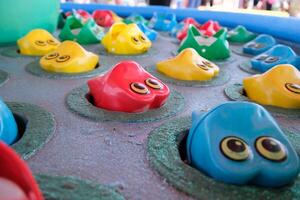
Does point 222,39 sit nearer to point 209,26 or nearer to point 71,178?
point 209,26

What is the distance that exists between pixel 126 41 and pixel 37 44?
13.1 inches

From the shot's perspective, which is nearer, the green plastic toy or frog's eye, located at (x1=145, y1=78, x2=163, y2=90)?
frog's eye, located at (x1=145, y1=78, x2=163, y2=90)

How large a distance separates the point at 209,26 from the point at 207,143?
124cm

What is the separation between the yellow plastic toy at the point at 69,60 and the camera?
1.00 metres

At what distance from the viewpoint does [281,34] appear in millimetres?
1453

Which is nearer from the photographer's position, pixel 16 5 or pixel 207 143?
pixel 207 143

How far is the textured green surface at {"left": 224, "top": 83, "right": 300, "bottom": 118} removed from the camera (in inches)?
29.2

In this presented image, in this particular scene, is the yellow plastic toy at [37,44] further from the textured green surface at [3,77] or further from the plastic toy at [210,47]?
the plastic toy at [210,47]

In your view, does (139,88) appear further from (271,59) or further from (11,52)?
(11,52)

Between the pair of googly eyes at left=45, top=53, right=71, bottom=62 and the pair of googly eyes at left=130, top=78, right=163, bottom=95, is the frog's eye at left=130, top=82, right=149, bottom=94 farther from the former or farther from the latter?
the pair of googly eyes at left=45, top=53, right=71, bottom=62

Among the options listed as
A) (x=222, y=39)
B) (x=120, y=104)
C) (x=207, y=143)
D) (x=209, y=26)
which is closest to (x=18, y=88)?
(x=120, y=104)

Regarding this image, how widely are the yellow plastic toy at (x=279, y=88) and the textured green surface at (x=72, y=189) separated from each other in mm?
485

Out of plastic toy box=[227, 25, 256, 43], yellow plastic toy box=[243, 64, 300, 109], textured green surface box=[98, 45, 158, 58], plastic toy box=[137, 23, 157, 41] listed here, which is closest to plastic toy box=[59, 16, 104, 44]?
textured green surface box=[98, 45, 158, 58]

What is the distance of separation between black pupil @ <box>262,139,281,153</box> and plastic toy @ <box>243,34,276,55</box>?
90cm
